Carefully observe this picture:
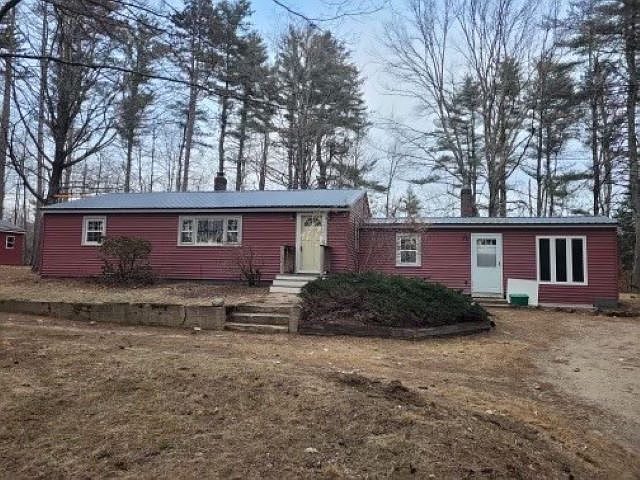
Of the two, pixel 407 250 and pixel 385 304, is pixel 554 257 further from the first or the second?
pixel 385 304

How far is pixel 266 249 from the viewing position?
15.5 meters

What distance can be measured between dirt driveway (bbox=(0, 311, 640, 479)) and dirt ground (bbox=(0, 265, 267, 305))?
13.4 feet

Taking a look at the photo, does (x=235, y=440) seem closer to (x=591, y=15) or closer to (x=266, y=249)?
Answer: (x=266, y=249)

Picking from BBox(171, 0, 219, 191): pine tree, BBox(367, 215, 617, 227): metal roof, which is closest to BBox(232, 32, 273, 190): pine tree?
BBox(171, 0, 219, 191): pine tree

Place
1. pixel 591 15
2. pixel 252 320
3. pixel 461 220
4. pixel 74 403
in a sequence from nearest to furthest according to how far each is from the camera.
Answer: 1. pixel 74 403
2. pixel 252 320
3. pixel 461 220
4. pixel 591 15

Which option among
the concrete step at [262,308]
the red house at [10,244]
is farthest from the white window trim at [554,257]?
the red house at [10,244]

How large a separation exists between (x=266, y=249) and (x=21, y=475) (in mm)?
12696

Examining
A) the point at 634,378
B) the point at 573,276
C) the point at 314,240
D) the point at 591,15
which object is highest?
the point at 591,15

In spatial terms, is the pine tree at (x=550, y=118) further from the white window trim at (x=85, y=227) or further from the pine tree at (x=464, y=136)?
the white window trim at (x=85, y=227)

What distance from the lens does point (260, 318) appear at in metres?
9.76

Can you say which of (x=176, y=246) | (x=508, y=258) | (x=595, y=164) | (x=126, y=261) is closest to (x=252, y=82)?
(x=126, y=261)

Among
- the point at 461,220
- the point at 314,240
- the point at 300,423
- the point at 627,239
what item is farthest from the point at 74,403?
the point at 627,239

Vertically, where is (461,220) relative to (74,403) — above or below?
above

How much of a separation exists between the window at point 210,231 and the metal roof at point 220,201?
49 cm
